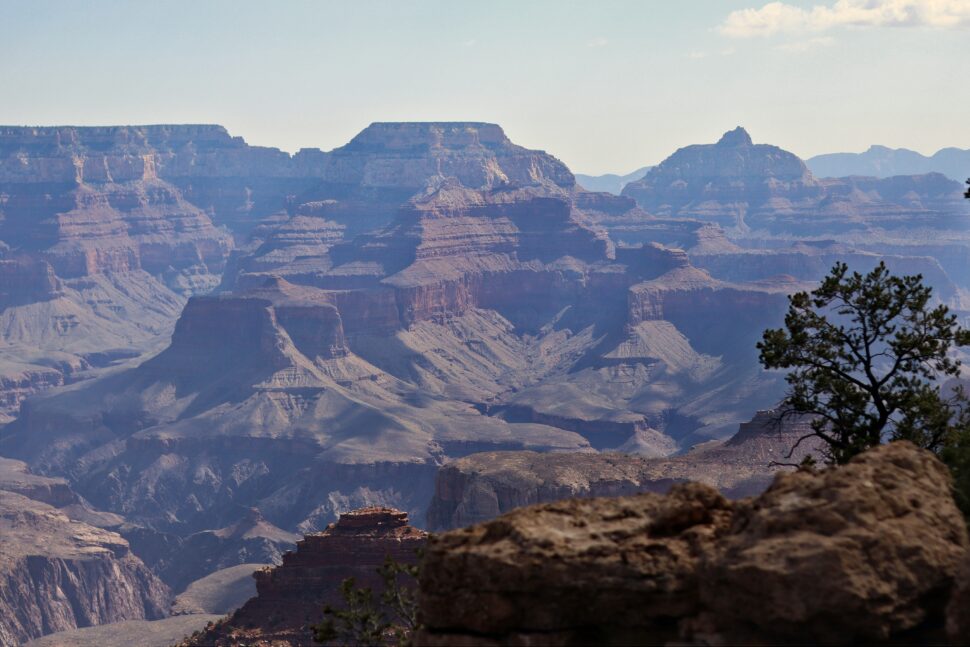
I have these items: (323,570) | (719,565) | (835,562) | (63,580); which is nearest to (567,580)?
(719,565)

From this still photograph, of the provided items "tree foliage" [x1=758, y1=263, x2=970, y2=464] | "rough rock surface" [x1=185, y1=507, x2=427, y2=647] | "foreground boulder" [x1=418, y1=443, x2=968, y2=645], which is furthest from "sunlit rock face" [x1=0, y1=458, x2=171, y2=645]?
"foreground boulder" [x1=418, y1=443, x2=968, y2=645]

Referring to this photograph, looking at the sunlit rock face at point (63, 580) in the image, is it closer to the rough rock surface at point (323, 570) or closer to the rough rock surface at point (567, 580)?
the rough rock surface at point (323, 570)

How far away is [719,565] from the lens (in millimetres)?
22375

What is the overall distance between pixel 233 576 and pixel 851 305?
10830cm

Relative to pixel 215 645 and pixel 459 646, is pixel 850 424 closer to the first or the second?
pixel 459 646

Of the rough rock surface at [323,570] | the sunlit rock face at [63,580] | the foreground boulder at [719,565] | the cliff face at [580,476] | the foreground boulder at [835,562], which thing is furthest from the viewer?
the sunlit rock face at [63,580]

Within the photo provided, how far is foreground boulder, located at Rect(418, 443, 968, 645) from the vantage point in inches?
859

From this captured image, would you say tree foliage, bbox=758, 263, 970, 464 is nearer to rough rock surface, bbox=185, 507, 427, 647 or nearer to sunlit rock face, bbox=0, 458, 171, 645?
rough rock surface, bbox=185, 507, 427, 647

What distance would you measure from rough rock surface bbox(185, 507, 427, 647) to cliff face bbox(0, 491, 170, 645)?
84.0m

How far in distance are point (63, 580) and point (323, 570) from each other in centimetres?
9942

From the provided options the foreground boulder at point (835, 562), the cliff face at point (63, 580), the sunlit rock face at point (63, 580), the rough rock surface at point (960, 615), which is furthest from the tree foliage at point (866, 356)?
the cliff face at point (63, 580)

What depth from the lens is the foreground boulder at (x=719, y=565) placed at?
21.8 metres

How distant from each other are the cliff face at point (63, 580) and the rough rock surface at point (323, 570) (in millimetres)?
84021

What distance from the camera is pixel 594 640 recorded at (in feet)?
77.9
